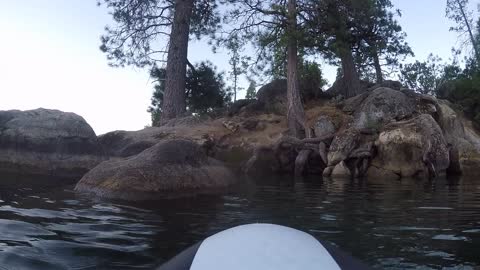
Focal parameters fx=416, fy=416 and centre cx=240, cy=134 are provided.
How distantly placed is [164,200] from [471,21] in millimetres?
26430

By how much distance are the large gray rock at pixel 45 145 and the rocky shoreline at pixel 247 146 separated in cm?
2

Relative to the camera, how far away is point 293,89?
16.5 m

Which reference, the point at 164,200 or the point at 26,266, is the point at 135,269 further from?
the point at 164,200

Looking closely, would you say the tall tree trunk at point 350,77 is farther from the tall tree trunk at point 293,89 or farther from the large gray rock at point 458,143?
the large gray rock at point 458,143

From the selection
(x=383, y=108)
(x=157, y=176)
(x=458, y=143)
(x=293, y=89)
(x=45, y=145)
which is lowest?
(x=157, y=176)

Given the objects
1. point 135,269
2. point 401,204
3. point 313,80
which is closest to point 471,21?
point 313,80

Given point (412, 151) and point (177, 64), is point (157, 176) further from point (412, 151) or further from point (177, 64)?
point (177, 64)

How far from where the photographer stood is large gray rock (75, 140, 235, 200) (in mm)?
6234

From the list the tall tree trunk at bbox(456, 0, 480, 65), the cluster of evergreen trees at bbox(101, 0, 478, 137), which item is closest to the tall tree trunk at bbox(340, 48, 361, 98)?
the cluster of evergreen trees at bbox(101, 0, 478, 137)

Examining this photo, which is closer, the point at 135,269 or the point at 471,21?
the point at 135,269

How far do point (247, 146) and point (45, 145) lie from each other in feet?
24.6

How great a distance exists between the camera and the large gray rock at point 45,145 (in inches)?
414

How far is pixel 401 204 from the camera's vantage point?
6422 millimetres

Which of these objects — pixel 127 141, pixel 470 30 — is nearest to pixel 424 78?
pixel 470 30
